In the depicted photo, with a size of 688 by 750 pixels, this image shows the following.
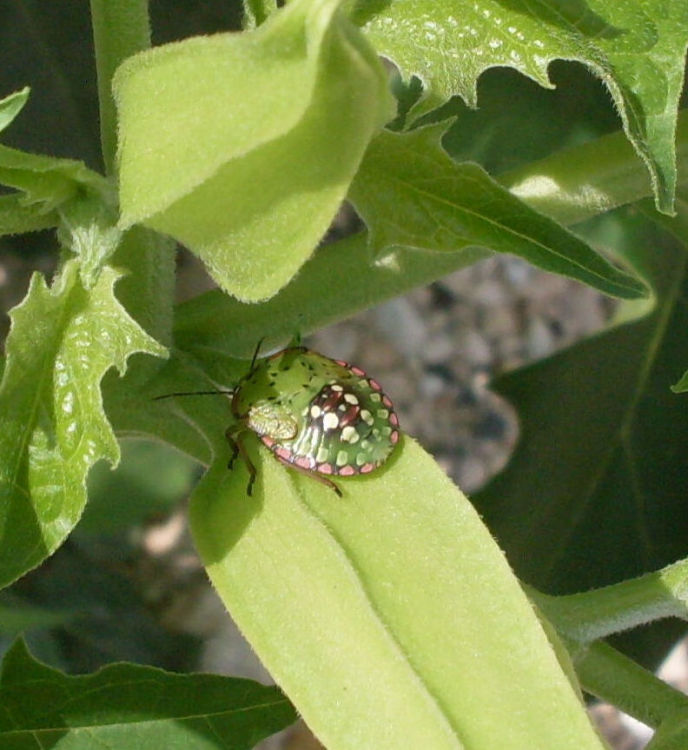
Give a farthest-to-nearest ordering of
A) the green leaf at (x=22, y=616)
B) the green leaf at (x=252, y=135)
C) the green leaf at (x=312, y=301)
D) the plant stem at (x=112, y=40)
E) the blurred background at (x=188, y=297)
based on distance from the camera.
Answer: the green leaf at (x=22, y=616) < the blurred background at (x=188, y=297) < the green leaf at (x=312, y=301) < the plant stem at (x=112, y=40) < the green leaf at (x=252, y=135)

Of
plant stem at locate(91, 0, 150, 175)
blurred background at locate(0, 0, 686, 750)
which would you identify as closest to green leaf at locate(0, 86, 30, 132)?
plant stem at locate(91, 0, 150, 175)

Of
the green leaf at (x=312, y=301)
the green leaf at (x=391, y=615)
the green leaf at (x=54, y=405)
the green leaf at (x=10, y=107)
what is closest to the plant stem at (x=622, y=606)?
the green leaf at (x=391, y=615)

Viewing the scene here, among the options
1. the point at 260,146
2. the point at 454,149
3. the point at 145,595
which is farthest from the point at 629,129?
the point at 145,595

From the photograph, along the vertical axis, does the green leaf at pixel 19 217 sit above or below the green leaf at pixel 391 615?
above

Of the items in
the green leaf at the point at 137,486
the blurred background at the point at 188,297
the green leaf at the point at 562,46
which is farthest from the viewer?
the green leaf at the point at 137,486

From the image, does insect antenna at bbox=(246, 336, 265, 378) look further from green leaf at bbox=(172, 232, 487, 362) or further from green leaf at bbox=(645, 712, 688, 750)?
green leaf at bbox=(645, 712, 688, 750)

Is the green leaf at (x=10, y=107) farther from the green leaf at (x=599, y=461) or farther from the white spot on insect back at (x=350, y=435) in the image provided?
the green leaf at (x=599, y=461)

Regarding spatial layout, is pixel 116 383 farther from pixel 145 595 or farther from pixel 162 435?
pixel 145 595
